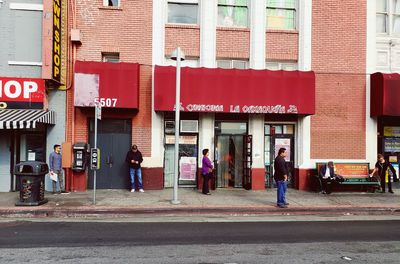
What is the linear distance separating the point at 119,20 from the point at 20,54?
3.73 m

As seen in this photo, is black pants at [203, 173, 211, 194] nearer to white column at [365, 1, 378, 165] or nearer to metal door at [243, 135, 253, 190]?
metal door at [243, 135, 253, 190]

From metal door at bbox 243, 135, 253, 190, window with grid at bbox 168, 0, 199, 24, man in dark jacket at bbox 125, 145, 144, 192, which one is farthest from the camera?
window with grid at bbox 168, 0, 199, 24

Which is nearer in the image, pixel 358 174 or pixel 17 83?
pixel 17 83

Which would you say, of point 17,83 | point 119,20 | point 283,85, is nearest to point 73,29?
point 119,20

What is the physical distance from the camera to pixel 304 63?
15.2 meters

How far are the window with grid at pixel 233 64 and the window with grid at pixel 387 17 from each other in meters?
5.74

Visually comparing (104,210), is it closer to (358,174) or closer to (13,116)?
(13,116)

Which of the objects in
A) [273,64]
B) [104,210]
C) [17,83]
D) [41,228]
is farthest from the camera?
[273,64]

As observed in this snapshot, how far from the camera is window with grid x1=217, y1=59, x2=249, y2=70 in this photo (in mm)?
15328

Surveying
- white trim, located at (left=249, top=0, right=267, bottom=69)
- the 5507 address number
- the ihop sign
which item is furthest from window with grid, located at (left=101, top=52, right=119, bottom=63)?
white trim, located at (left=249, top=0, right=267, bottom=69)

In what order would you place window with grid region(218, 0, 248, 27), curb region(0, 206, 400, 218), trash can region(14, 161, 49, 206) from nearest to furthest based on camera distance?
curb region(0, 206, 400, 218), trash can region(14, 161, 49, 206), window with grid region(218, 0, 248, 27)

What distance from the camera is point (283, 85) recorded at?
567 inches

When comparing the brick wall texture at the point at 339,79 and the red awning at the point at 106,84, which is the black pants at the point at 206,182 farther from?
the brick wall texture at the point at 339,79

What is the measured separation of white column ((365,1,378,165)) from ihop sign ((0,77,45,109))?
40.6 feet
